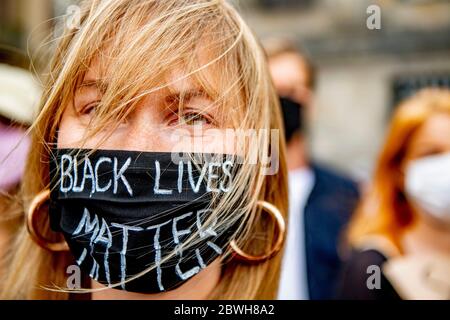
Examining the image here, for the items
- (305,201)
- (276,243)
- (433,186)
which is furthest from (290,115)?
(276,243)

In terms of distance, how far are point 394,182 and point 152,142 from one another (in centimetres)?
168

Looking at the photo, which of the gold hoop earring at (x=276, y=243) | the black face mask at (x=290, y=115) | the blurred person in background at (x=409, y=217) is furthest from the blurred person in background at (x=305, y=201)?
the gold hoop earring at (x=276, y=243)

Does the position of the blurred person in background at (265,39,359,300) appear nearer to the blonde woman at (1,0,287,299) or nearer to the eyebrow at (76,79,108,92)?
the blonde woman at (1,0,287,299)

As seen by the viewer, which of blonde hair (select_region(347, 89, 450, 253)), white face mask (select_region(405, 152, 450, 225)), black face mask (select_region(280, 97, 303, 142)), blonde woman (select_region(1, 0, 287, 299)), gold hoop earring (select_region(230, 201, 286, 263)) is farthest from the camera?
black face mask (select_region(280, 97, 303, 142))

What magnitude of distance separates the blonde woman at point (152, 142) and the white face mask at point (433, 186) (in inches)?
45.6

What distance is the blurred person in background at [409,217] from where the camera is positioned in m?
2.12

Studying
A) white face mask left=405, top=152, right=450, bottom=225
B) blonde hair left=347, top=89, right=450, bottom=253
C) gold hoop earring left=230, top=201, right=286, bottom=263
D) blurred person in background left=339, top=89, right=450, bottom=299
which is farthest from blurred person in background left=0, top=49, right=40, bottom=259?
white face mask left=405, top=152, right=450, bottom=225

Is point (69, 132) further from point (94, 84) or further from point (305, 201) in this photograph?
point (305, 201)

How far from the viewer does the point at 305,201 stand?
10.9ft

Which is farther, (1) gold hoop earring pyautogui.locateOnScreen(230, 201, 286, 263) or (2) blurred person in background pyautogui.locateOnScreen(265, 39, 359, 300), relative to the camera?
(2) blurred person in background pyautogui.locateOnScreen(265, 39, 359, 300)

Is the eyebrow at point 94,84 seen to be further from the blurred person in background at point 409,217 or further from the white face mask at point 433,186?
the white face mask at point 433,186

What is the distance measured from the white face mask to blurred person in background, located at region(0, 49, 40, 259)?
5.10 feet

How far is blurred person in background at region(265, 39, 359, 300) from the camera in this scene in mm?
2963

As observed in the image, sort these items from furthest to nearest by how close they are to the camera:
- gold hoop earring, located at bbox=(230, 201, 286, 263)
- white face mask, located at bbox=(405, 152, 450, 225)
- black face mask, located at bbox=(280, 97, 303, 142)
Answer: black face mask, located at bbox=(280, 97, 303, 142)
white face mask, located at bbox=(405, 152, 450, 225)
gold hoop earring, located at bbox=(230, 201, 286, 263)
